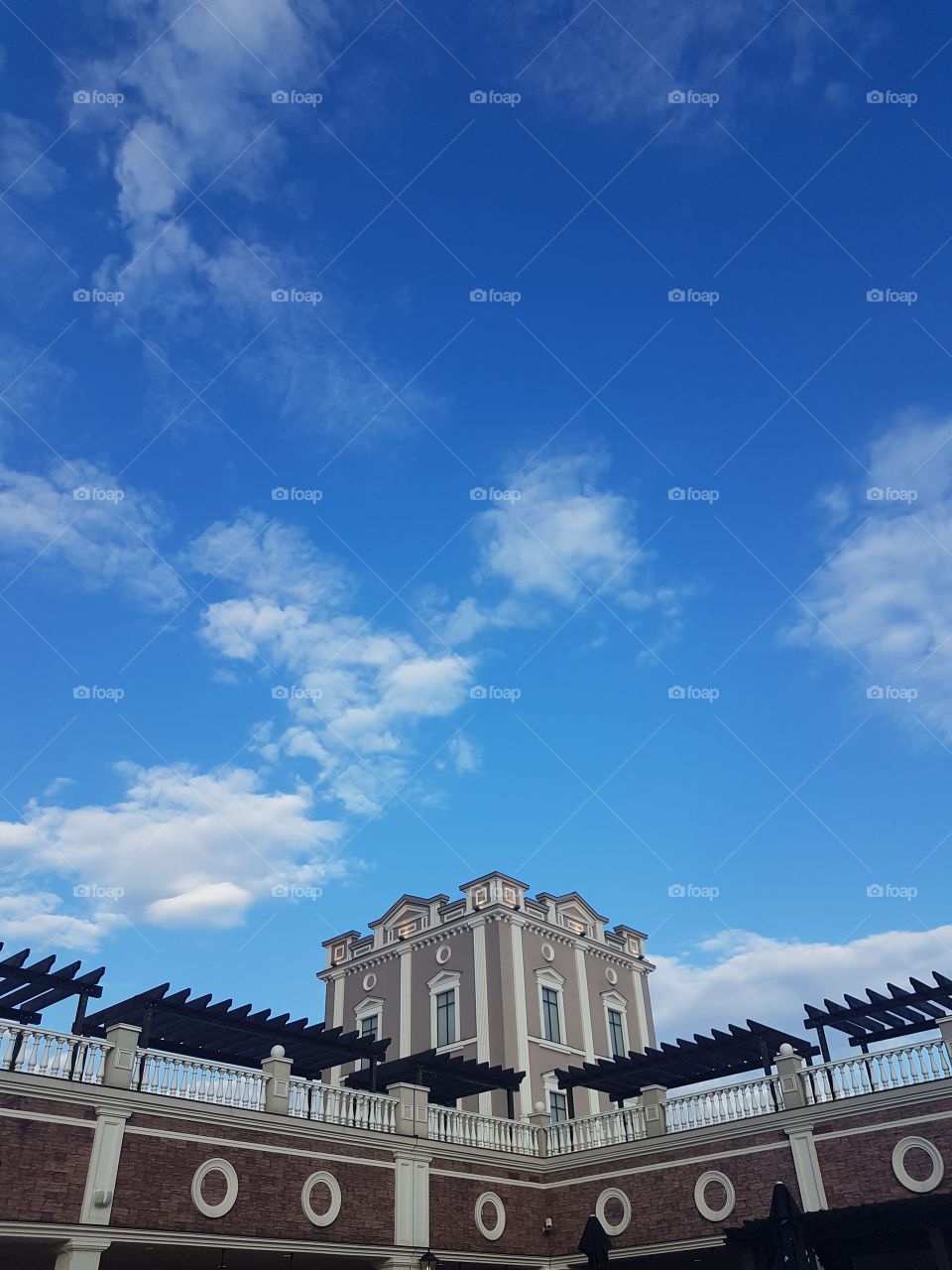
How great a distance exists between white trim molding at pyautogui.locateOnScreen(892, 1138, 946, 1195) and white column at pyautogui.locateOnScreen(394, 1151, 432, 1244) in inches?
340

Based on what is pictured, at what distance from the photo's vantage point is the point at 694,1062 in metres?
22.0

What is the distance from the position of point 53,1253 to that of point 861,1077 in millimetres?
13595

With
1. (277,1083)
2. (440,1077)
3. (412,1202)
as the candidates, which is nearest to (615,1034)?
(440,1077)

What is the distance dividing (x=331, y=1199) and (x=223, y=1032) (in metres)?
3.79

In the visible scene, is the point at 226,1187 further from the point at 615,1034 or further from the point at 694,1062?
the point at 615,1034

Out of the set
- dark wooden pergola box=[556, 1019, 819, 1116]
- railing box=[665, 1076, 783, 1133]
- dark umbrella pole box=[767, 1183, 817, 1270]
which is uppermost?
dark wooden pergola box=[556, 1019, 819, 1116]

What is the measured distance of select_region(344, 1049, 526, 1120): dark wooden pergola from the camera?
70.5 ft

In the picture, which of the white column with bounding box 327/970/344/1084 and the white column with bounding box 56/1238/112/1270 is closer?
the white column with bounding box 56/1238/112/1270

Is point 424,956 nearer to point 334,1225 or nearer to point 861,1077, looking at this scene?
point 334,1225

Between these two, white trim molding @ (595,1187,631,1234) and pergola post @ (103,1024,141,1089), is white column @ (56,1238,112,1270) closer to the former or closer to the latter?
pergola post @ (103,1024,141,1089)

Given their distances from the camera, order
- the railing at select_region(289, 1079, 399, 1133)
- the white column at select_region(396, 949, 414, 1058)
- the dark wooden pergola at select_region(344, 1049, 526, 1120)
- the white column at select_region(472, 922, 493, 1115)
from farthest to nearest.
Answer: the white column at select_region(396, 949, 414, 1058)
the white column at select_region(472, 922, 493, 1115)
the dark wooden pergola at select_region(344, 1049, 526, 1120)
the railing at select_region(289, 1079, 399, 1133)

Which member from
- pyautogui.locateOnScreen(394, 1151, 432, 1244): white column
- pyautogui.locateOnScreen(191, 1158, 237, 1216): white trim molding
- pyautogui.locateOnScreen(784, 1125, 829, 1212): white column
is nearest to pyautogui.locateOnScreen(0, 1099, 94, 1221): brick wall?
pyautogui.locateOnScreen(191, 1158, 237, 1216): white trim molding

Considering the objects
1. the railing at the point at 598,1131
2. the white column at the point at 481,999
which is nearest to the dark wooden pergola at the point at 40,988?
the railing at the point at 598,1131

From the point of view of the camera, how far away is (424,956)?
34.5m
